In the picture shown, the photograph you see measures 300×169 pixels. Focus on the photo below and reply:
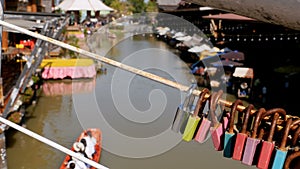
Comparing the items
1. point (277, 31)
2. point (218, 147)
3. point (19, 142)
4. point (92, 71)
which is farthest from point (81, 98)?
point (218, 147)

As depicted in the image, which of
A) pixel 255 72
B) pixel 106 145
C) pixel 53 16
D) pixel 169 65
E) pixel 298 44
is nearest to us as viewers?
pixel 106 145

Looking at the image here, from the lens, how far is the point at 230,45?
1758cm

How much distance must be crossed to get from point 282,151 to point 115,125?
9.46m

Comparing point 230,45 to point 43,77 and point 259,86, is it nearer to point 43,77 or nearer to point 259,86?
point 259,86

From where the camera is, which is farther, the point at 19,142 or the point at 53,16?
the point at 53,16

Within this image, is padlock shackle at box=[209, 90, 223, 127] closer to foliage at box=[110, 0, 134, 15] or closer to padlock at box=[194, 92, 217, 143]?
padlock at box=[194, 92, 217, 143]

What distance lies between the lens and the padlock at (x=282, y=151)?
115 centimetres

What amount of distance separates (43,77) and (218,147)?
14.5 m

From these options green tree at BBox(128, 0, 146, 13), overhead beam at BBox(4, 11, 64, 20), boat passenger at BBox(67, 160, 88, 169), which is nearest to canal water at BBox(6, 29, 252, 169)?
boat passenger at BBox(67, 160, 88, 169)

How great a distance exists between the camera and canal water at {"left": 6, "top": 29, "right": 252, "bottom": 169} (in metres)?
8.18

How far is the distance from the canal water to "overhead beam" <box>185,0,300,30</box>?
3.73 m

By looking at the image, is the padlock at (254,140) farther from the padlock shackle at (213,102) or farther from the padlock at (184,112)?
the padlock at (184,112)

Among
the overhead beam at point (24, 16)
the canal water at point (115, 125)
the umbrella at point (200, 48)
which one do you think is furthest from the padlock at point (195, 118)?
the umbrella at point (200, 48)

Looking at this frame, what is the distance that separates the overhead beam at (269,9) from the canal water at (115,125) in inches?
147
